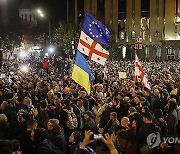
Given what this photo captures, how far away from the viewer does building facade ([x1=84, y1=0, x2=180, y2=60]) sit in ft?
216

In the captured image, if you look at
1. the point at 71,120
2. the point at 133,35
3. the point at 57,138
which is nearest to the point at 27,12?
the point at 133,35

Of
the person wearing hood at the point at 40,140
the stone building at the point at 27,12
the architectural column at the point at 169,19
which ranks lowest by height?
the person wearing hood at the point at 40,140

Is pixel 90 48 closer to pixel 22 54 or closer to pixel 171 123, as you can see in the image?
pixel 171 123

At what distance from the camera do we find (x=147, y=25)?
67812mm

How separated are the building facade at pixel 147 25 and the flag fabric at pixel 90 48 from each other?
52.2 meters

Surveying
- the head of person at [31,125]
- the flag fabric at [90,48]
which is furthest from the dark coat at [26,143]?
the flag fabric at [90,48]

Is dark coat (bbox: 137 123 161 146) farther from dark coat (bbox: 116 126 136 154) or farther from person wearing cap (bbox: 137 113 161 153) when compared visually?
dark coat (bbox: 116 126 136 154)

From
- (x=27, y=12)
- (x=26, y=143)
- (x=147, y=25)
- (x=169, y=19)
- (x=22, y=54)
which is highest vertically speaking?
(x=27, y=12)

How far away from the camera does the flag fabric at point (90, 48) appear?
1173cm

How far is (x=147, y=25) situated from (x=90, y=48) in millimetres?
57008

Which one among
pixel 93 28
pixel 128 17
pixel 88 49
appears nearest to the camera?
pixel 93 28

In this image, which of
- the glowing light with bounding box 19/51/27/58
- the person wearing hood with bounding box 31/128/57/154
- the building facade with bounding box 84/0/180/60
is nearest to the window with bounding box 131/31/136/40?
the building facade with bounding box 84/0/180/60

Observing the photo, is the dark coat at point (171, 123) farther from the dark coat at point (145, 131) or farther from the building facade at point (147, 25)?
the building facade at point (147, 25)

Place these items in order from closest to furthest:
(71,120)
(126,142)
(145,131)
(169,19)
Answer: (126,142) < (145,131) < (71,120) < (169,19)
